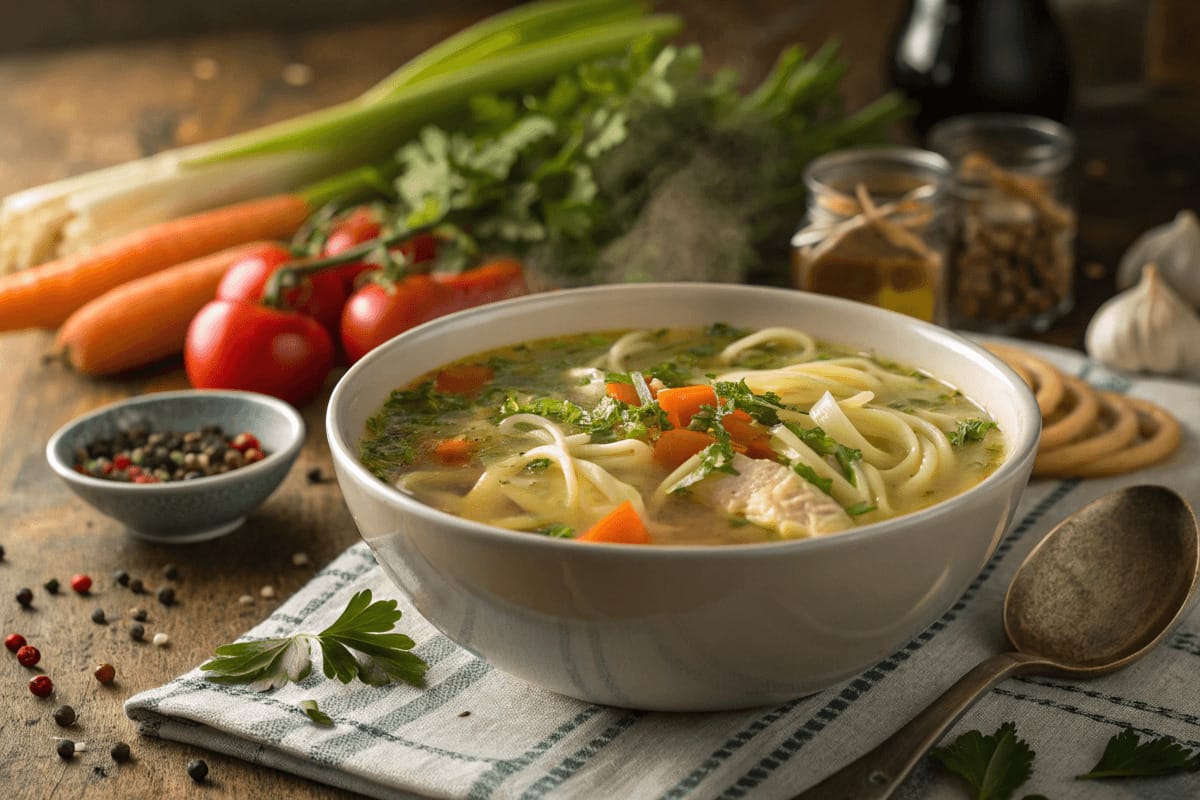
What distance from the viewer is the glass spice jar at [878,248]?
4.37 metres

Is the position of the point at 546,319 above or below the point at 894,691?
above

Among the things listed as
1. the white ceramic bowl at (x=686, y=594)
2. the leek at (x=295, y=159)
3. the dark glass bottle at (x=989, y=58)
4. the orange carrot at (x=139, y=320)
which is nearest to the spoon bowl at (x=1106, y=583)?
the white ceramic bowl at (x=686, y=594)

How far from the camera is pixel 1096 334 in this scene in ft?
13.8

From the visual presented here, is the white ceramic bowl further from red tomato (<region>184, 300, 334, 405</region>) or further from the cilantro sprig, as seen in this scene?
red tomato (<region>184, 300, 334, 405</region>)

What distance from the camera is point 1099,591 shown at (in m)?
2.74

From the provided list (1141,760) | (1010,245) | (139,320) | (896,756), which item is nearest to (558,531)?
(896,756)

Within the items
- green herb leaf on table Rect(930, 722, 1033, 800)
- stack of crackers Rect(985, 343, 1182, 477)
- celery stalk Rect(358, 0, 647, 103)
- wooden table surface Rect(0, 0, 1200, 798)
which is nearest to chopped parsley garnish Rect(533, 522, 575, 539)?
wooden table surface Rect(0, 0, 1200, 798)

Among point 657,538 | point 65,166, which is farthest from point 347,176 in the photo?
point 657,538

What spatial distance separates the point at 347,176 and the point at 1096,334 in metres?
2.98

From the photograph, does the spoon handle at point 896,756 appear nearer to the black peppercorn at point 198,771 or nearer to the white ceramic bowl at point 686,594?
the white ceramic bowl at point 686,594

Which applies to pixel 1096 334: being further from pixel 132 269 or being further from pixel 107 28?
pixel 107 28

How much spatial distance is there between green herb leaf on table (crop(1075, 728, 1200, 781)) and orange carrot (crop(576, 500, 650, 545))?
0.86 m

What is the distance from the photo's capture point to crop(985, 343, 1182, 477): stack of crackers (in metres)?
3.38

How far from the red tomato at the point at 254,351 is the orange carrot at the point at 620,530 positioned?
2.14m
